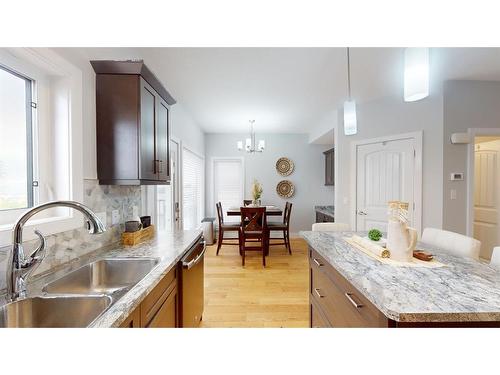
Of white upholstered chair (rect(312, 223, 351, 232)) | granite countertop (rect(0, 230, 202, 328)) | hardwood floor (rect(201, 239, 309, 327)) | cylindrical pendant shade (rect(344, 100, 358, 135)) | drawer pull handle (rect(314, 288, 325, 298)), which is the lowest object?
hardwood floor (rect(201, 239, 309, 327))

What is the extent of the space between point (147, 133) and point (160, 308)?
1.18 meters

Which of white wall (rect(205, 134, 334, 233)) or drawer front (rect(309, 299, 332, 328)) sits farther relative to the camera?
white wall (rect(205, 134, 334, 233))

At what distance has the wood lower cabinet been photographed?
0.95 m

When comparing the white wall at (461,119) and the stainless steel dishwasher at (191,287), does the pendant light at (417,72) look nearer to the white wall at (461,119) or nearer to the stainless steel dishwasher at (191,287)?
the stainless steel dishwasher at (191,287)

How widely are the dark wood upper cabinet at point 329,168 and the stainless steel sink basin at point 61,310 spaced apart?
444cm

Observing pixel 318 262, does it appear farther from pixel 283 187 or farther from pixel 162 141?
pixel 283 187

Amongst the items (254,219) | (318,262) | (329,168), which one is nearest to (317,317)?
(318,262)

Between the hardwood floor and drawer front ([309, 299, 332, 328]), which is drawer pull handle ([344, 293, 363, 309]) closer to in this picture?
drawer front ([309, 299, 332, 328])

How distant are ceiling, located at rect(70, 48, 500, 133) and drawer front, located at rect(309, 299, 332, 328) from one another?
216cm

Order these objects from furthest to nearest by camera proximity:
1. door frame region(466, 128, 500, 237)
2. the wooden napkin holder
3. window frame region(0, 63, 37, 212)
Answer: door frame region(466, 128, 500, 237) < the wooden napkin holder < window frame region(0, 63, 37, 212)

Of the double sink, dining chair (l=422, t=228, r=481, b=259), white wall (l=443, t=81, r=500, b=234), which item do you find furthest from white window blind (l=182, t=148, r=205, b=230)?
white wall (l=443, t=81, r=500, b=234)

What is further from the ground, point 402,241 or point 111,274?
point 402,241

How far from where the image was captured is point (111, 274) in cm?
140
